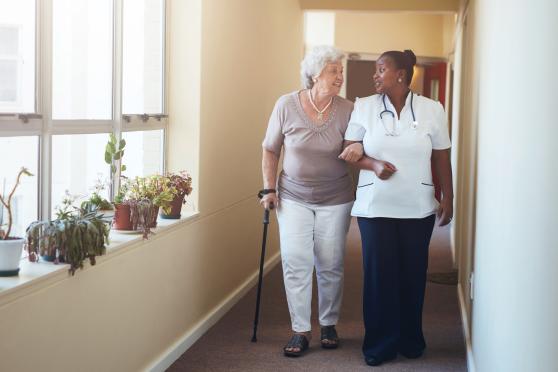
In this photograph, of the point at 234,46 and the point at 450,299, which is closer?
the point at 234,46

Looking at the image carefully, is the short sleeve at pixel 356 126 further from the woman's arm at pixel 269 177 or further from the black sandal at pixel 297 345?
the black sandal at pixel 297 345

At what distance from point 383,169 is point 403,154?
13 centimetres

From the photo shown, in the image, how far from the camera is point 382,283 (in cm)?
417

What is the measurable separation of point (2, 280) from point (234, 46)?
2.88 m

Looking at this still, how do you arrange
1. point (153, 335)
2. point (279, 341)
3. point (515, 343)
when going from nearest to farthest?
point (515, 343)
point (153, 335)
point (279, 341)

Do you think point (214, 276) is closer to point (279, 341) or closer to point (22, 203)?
point (279, 341)

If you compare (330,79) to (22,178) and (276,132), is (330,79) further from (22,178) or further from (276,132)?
(22,178)

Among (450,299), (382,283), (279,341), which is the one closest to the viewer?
(382,283)

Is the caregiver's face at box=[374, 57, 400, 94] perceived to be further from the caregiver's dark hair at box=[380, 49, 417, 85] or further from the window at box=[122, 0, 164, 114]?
the window at box=[122, 0, 164, 114]

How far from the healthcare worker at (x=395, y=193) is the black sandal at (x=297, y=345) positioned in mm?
310

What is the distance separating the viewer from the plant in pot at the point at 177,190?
4.10 m

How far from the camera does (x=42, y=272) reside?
2.71 meters

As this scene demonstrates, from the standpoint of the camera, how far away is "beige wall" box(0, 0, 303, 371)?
282 cm

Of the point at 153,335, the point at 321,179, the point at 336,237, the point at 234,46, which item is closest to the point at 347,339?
the point at 336,237
